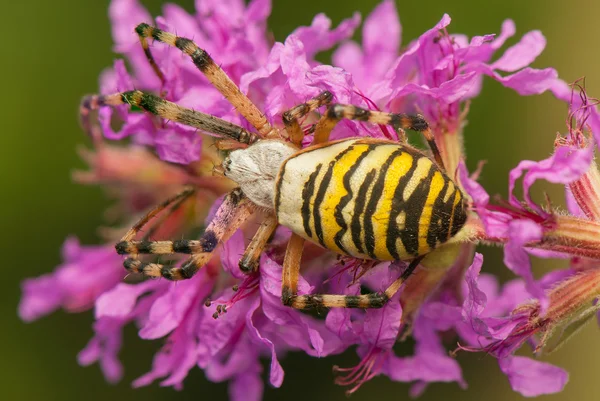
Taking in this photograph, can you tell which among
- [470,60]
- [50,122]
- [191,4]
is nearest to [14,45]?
[50,122]

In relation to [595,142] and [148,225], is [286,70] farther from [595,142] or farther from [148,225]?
[595,142]

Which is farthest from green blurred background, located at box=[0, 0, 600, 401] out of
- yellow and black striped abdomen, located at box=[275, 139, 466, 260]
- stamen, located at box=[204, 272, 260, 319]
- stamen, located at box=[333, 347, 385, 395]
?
yellow and black striped abdomen, located at box=[275, 139, 466, 260]

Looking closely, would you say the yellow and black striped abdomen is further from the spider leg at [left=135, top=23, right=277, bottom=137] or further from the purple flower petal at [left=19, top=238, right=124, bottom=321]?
the purple flower petal at [left=19, top=238, right=124, bottom=321]

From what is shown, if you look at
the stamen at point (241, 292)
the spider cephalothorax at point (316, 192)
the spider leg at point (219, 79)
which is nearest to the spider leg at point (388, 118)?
the spider cephalothorax at point (316, 192)

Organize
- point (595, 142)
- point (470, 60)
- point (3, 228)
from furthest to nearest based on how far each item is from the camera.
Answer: point (3, 228)
point (470, 60)
point (595, 142)

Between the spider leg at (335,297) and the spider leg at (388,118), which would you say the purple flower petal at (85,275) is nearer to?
the spider leg at (335,297)

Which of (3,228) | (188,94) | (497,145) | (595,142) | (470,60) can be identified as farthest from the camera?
(497,145)

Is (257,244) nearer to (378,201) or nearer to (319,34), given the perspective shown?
(378,201)

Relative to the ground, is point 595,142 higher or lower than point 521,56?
lower
